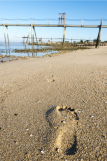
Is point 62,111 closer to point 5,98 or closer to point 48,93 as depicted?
point 48,93

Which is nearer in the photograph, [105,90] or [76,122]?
[76,122]

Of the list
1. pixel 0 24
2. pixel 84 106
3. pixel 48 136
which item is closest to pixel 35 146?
pixel 48 136

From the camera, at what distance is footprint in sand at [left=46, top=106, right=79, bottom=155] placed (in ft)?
3.38

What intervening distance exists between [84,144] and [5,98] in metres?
1.39

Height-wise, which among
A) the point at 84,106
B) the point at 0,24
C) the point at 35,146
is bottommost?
the point at 35,146

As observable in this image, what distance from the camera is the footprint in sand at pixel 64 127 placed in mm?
1029

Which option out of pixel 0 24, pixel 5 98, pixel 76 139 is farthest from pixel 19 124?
pixel 0 24

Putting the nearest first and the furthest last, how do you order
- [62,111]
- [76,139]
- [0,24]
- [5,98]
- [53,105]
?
[76,139] → [62,111] → [53,105] → [5,98] → [0,24]

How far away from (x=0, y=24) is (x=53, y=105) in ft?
65.1

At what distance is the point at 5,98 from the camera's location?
195cm

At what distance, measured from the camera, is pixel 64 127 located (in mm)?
1238

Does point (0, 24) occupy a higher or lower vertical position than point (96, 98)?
higher

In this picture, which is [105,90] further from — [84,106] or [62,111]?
[62,111]

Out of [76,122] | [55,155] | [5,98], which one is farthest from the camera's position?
[5,98]
